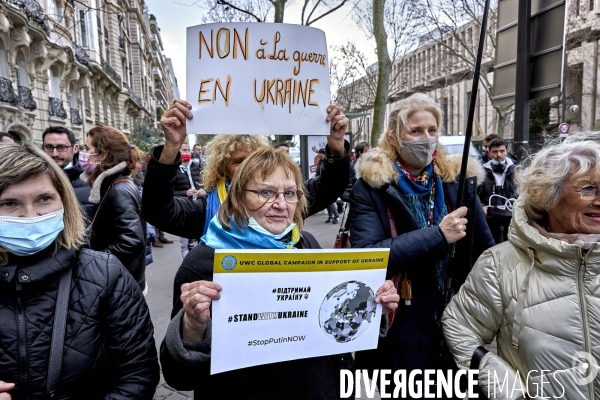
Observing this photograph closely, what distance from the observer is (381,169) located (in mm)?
1981

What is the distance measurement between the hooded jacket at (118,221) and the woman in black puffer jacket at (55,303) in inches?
45.9

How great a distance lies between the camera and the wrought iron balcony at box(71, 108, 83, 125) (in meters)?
24.7

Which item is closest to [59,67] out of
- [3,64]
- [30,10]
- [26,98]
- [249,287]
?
[30,10]

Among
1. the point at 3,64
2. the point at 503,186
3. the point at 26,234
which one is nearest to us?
the point at 26,234

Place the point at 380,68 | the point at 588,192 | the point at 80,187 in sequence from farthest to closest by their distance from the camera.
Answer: the point at 380,68 < the point at 80,187 < the point at 588,192

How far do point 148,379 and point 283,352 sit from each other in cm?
55

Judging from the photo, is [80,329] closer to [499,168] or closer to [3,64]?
[499,168]

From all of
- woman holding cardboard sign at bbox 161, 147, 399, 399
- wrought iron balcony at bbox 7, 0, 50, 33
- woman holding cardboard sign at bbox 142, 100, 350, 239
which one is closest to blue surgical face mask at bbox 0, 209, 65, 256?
woman holding cardboard sign at bbox 161, 147, 399, 399

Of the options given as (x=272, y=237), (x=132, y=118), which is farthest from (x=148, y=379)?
(x=132, y=118)

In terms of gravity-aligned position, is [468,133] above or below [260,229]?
above

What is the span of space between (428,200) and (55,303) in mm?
1632

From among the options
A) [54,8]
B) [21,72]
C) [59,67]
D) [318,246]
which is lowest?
[318,246]

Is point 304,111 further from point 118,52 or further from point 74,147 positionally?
point 118,52

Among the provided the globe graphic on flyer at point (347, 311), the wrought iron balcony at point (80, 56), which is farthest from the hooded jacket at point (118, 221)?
the wrought iron balcony at point (80, 56)
